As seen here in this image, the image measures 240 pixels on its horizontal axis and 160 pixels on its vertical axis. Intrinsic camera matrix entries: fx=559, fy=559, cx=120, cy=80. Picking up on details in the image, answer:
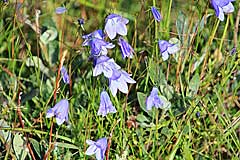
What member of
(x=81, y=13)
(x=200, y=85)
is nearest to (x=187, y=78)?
(x=200, y=85)

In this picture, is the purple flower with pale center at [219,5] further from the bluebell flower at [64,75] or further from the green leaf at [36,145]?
the green leaf at [36,145]

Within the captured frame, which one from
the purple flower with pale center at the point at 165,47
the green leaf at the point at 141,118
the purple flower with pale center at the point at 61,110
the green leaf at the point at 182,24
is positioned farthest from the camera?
Result: the green leaf at the point at 182,24

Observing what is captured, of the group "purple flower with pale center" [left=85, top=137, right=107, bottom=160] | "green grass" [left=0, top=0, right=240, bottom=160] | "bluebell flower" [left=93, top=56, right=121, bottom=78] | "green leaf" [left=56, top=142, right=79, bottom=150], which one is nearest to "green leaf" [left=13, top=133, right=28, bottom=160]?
"green grass" [left=0, top=0, right=240, bottom=160]

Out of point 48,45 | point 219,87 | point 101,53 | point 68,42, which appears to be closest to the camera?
point 101,53

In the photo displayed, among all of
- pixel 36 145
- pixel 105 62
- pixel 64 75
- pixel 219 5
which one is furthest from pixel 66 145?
pixel 219 5

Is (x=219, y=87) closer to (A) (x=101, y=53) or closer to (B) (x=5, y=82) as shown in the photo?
(A) (x=101, y=53)

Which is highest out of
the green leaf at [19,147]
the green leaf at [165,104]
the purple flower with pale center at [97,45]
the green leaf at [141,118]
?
the purple flower with pale center at [97,45]

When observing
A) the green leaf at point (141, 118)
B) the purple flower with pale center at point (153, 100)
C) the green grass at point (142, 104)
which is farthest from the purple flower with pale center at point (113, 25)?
the green leaf at point (141, 118)
